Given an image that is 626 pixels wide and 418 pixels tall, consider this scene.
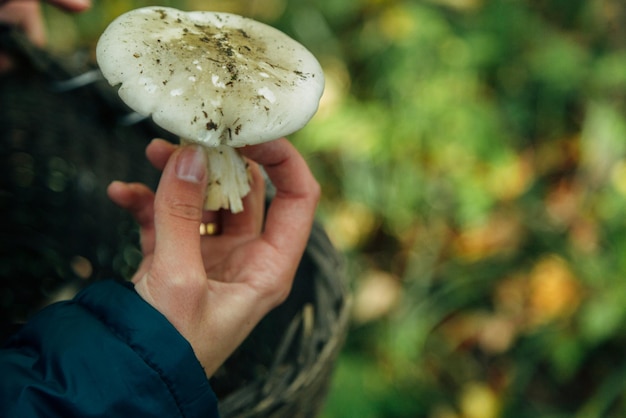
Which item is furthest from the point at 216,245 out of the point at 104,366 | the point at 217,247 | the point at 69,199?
the point at 69,199

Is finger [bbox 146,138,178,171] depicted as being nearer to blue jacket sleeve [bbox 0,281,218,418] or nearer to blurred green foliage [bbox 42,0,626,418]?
blue jacket sleeve [bbox 0,281,218,418]

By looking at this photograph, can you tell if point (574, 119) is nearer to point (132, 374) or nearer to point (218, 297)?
point (218, 297)

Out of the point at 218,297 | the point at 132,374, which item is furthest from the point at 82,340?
the point at 218,297

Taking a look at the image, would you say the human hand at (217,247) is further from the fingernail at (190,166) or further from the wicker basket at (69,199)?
the wicker basket at (69,199)

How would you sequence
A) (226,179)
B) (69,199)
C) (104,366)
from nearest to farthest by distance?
(104,366) → (226,179) → (69,199)

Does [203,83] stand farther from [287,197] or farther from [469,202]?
[469,202]

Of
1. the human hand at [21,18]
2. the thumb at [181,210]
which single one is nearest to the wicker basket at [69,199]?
the human hand at [21,18]
